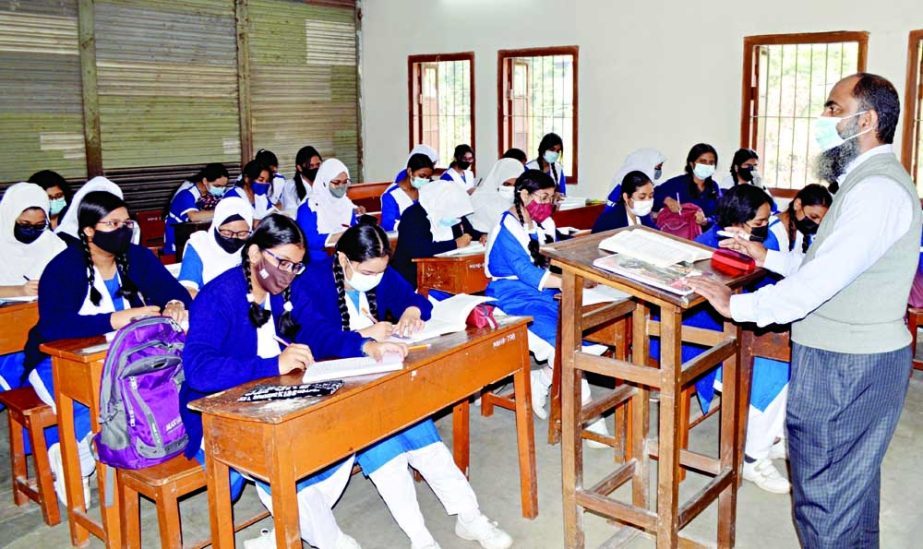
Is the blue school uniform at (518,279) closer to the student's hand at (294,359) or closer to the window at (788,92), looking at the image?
the student's hand at (294,359)

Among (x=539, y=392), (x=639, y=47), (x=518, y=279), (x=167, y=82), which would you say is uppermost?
(x=639, y=47)

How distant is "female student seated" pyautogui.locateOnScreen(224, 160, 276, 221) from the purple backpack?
4.64 metres

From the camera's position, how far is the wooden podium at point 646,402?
266 cm

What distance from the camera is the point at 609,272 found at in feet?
8.45

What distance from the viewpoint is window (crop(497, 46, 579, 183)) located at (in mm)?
9141

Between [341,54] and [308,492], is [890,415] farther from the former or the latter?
[341,54]

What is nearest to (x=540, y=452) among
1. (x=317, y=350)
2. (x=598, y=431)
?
(x=598, y=431)

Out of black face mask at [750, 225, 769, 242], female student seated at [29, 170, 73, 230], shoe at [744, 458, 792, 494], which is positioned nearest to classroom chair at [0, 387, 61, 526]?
female student seated at [29, 170, 73, 230]

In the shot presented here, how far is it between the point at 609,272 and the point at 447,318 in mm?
→ 955

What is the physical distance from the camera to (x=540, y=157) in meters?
8.06

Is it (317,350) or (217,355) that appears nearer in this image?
(217,355)

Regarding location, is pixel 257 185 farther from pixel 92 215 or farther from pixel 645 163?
pixel 92 215

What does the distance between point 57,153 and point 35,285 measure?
4.72m

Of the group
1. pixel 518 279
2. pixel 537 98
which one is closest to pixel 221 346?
pixel 518 279
